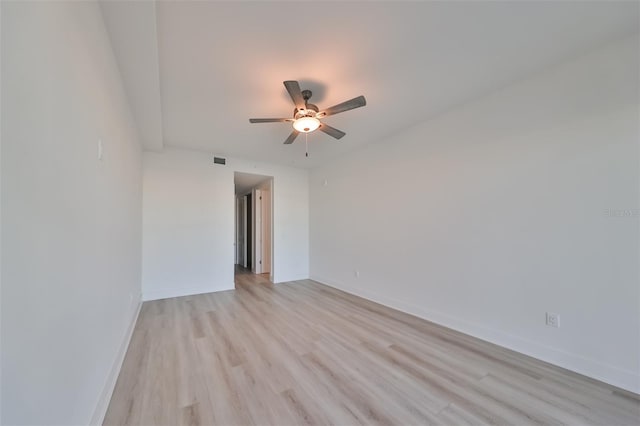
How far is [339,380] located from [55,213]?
6.79ft

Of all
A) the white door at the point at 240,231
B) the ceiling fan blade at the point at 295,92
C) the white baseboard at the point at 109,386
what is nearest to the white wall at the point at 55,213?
the white baseboard at the point at 109,386

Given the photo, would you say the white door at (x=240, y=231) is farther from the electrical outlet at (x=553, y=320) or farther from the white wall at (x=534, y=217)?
the electrical outlet at (x=553, y=320)

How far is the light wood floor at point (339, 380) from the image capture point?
1.59 m

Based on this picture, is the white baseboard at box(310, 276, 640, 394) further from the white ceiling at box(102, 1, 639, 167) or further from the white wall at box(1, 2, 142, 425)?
the white wall at box(1, 2, 142, 425)

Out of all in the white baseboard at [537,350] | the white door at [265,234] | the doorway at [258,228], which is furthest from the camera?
the white door at [265,234]

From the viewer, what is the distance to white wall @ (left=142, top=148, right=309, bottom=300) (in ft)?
13.3

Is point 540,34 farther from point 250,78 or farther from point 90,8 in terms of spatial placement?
point 90,8

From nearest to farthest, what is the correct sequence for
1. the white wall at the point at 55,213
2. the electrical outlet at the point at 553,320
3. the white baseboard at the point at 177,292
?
the white wall at the point at 55,213
the electrical outlet at the point at 553,320
the white baseboard at the point at 177,292

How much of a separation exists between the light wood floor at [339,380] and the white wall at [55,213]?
0.48 m

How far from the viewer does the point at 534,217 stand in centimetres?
231

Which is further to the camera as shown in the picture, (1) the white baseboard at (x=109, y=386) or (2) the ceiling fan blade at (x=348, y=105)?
(2) the ceiling fan blade at (x=348, y=105)

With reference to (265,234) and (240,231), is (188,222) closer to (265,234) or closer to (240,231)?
(265,234)

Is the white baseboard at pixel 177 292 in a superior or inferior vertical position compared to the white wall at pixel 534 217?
inferior

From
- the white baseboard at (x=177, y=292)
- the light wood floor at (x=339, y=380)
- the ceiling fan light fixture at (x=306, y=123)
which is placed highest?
the ceiling fan light fixture at (x=306, y=123)
